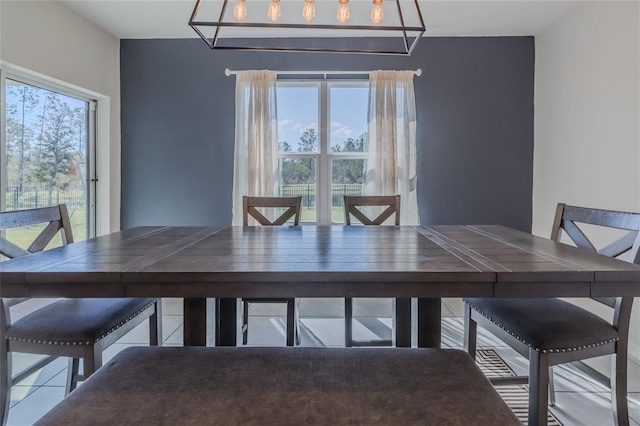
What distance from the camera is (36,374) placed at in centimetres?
201

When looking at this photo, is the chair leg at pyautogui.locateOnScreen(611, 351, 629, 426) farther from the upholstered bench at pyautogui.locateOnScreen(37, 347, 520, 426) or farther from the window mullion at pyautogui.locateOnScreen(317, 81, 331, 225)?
the window mullion at pyautogui.locateOnScreen(317, 81, 331, 225)

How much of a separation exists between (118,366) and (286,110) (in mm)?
2908

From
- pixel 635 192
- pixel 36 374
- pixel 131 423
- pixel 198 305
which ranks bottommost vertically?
pixel 36 374

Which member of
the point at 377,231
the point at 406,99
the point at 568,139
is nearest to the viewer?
the point at 377,231

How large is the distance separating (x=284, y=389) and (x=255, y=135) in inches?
110

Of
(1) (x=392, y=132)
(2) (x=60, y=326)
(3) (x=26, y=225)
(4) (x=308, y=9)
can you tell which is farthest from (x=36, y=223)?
(1) (x=392, y=132)

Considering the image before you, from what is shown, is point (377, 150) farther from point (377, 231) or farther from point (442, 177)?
point (377, 231)

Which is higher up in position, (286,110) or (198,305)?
(286,110)

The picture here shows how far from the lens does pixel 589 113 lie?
265 cm

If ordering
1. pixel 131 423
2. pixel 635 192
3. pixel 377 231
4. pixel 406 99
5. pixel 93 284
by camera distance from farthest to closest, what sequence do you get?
pixel 406 99 < pixel 635 192 < pixel 377 231 < pixel 93 284 < pixel 131 423

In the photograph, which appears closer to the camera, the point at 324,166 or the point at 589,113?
the point at 589,113

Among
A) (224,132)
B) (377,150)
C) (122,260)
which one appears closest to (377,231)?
(122,260)

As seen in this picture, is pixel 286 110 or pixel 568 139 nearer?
pixel 568 139

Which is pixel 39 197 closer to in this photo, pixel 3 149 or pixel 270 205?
pixel 3 149
